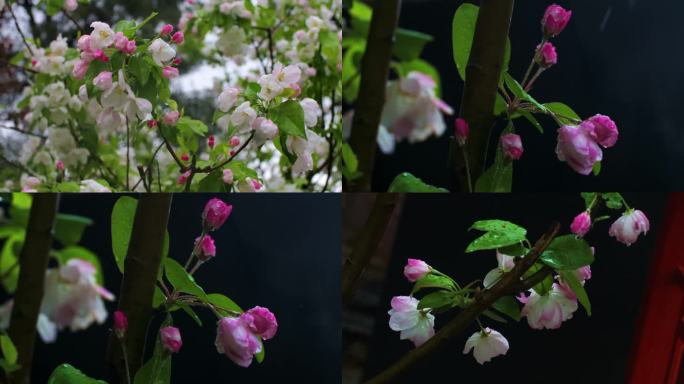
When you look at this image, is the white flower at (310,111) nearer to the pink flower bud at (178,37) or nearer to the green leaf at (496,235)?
the pink flower bud at (178,37)

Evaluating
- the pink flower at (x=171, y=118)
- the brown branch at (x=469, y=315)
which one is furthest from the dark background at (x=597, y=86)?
the pink flower at (x=171, y=118)

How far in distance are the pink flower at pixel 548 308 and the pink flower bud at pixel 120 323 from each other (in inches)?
27.7

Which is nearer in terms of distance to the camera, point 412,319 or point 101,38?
point 101,38

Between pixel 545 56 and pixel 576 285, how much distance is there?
0.42 m

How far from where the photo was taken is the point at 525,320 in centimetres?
137

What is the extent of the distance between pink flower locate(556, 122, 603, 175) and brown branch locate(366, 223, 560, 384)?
128 millimetres

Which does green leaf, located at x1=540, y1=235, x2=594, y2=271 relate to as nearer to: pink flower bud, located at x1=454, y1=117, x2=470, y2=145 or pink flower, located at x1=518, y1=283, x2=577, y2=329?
pink flower, located at x1=518, y1=283, x2=577, y2=329

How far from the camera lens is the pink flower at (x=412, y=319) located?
4.53ft

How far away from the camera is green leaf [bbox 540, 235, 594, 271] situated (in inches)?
53.4

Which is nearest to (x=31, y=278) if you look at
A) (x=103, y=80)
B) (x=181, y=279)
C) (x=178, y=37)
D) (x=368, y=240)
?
(x=181, y=279)

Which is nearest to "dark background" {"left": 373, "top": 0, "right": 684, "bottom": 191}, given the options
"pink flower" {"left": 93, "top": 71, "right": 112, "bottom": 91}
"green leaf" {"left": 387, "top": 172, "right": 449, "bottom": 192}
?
"green leaf" {"left": 387, "top": 172, "right": 449, "bottom": 192}

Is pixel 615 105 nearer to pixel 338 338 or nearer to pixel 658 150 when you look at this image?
pixel 658 150

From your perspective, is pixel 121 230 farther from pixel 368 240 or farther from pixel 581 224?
pixel 581 224

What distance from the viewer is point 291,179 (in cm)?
147
